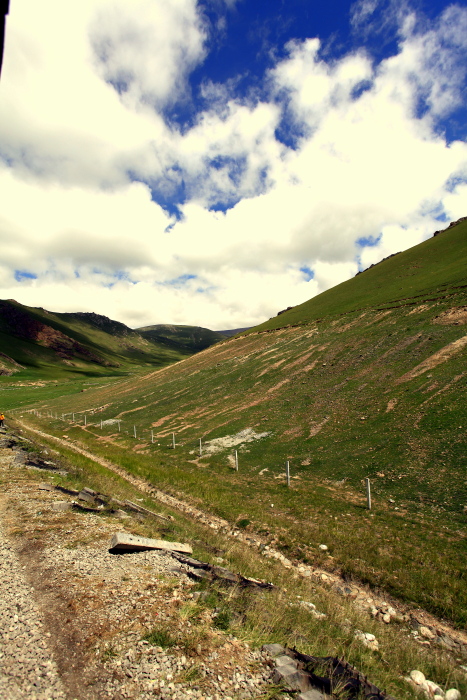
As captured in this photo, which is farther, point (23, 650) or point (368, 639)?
point (368, 639)

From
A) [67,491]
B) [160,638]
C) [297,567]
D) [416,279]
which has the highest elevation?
[416,279]

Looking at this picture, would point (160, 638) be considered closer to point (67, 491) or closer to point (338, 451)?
point (67, 491)

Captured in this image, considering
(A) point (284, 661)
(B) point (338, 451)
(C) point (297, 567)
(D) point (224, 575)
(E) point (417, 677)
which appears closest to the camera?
(A) point (284, 661)

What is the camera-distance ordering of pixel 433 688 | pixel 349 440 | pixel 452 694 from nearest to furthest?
pixel 452 694, pixel 433 688, pixel 349 440

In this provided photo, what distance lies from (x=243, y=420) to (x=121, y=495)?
1967cm

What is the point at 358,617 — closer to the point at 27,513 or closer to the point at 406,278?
the point at 27,513

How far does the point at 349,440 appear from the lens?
26.8 meters

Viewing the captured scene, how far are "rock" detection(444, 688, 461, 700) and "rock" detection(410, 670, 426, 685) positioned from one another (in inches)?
19.9

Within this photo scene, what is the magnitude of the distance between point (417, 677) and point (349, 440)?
20366mm

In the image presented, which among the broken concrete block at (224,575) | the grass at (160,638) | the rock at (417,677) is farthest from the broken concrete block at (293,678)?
the broken concrete block at (224,575)

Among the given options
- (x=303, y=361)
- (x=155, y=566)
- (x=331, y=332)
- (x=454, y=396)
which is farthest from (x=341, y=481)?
(x=331, y=332)

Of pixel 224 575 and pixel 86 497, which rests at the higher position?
pixel 224 575

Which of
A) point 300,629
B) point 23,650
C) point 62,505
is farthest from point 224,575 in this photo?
point 62,505

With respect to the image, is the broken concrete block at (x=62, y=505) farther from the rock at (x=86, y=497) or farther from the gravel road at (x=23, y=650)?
the gravel road at (x=23, y=650)
